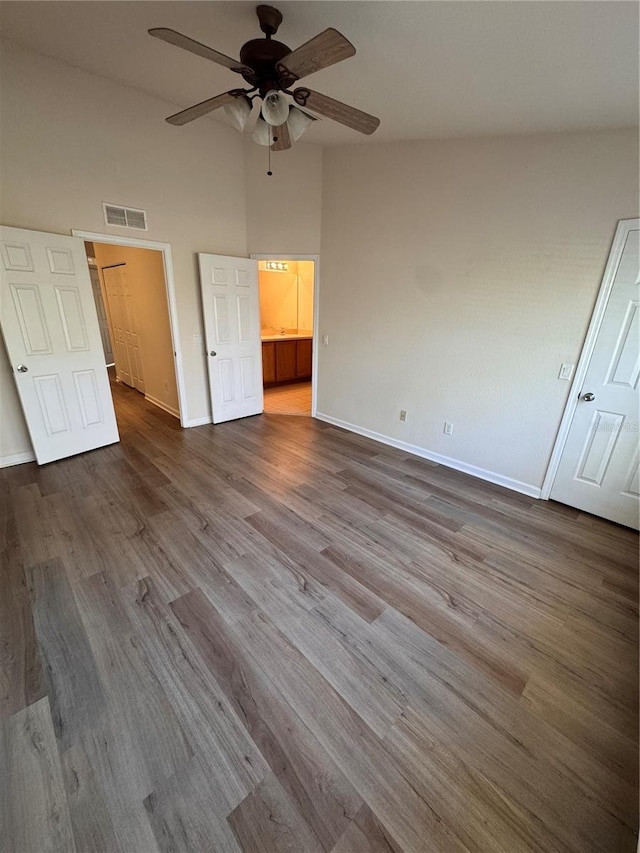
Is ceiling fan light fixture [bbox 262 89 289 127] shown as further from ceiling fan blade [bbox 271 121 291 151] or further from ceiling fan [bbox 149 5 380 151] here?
ceiling fan blade [bbox 271 121 291 151]

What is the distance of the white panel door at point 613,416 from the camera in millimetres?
2406

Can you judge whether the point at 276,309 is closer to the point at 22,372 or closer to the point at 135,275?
the point at 135,275

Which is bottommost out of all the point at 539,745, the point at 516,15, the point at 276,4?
the point at 539,745

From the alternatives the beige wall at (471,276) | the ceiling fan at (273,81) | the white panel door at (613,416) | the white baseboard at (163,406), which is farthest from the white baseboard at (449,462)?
the ceiling fan at (273,81)

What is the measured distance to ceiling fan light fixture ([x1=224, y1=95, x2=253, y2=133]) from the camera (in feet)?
5.98

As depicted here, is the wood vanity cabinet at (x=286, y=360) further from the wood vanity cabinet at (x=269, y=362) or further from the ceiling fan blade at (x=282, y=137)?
the ceiling fan blade at (x=282, y=137)

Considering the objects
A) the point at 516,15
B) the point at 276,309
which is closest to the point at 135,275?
the point at 276,309

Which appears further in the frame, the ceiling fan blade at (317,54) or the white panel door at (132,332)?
the white panel door at (132,332)

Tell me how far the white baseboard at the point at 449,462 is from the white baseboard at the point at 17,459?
3266 mm

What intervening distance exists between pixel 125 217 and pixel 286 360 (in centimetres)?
328

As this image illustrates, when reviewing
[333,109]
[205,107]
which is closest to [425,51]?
[333,109]

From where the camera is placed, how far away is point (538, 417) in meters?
2.93

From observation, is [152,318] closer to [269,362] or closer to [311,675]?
[269,362]

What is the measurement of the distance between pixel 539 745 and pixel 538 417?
→ 230cm
